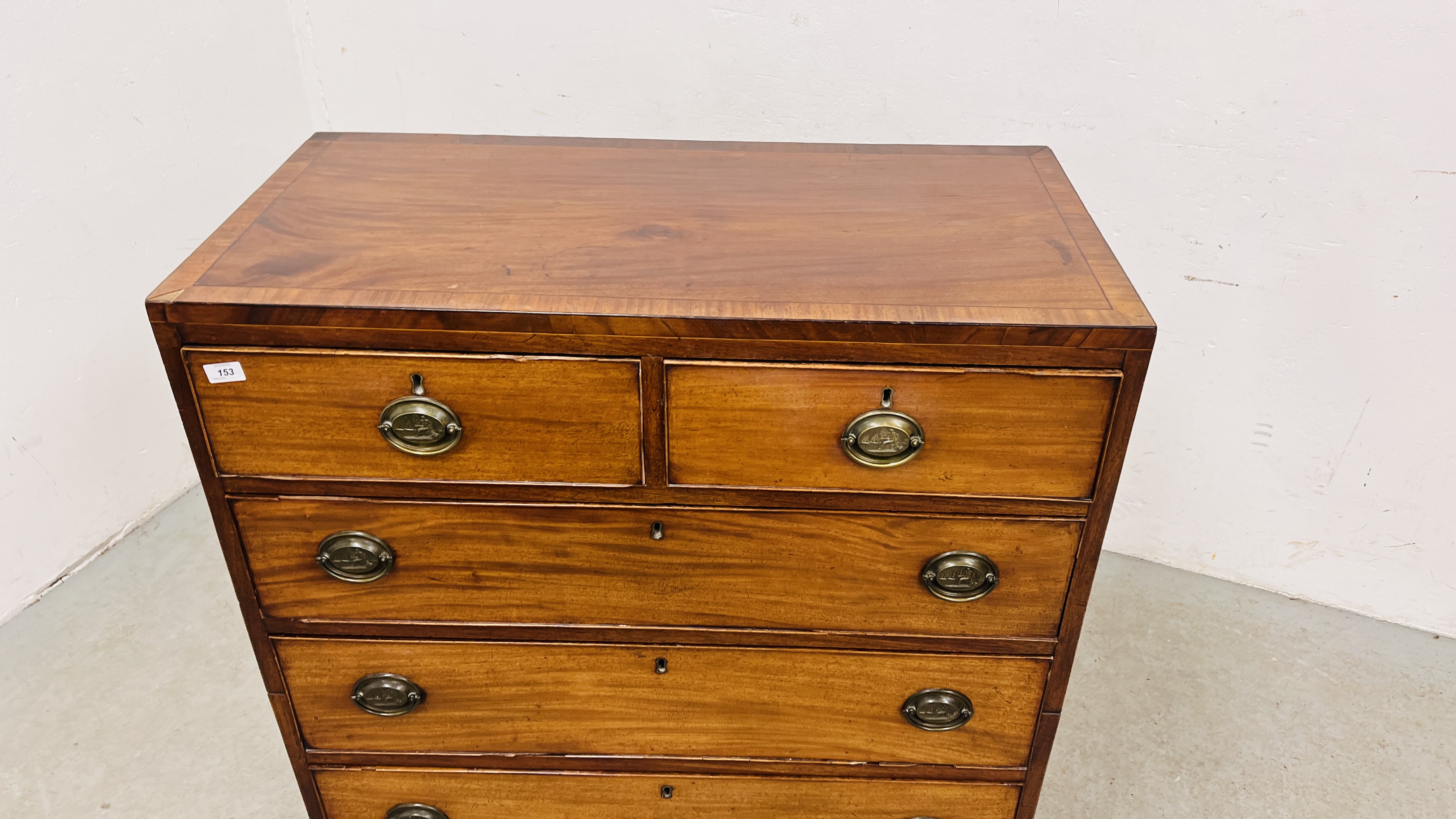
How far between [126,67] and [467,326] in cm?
150

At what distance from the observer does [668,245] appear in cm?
125

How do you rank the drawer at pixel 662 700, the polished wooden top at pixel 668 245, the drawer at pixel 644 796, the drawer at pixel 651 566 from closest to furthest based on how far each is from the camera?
the polished wooden top at pixel 668 245
the drawer at pixel 651 566
the drawer at pixel 662 700
the drawer at pixel 644 796

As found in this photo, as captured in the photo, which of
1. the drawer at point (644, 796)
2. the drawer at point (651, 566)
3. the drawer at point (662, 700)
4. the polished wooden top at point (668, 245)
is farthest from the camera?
the drawer at point (644, 796)

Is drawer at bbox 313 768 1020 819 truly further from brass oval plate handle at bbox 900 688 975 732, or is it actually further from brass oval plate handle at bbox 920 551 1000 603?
brass oval plate handle at bbox 920 551 1000 603

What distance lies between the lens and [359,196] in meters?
1.36

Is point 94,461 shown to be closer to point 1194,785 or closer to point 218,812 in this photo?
point 218,812

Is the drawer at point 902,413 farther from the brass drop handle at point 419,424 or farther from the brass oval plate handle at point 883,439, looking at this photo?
the brass drop handle at point 419,424

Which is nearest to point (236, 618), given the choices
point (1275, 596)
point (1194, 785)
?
point (1194, 785)

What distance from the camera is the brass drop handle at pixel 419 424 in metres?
1.15

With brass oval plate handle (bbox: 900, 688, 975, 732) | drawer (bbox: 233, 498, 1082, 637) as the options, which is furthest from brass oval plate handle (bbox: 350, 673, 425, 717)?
brass oval plate handle (bbox: 900, 688, 975, 732)

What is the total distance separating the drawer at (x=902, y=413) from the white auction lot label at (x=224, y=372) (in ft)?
1.51

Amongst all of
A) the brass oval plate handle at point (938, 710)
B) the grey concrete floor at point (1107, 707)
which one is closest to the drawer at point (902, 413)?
the brass oval plate handle at point (938, 710)

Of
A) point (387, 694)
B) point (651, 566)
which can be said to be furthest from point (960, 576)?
point (387, 694)

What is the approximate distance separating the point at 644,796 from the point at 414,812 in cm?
34
